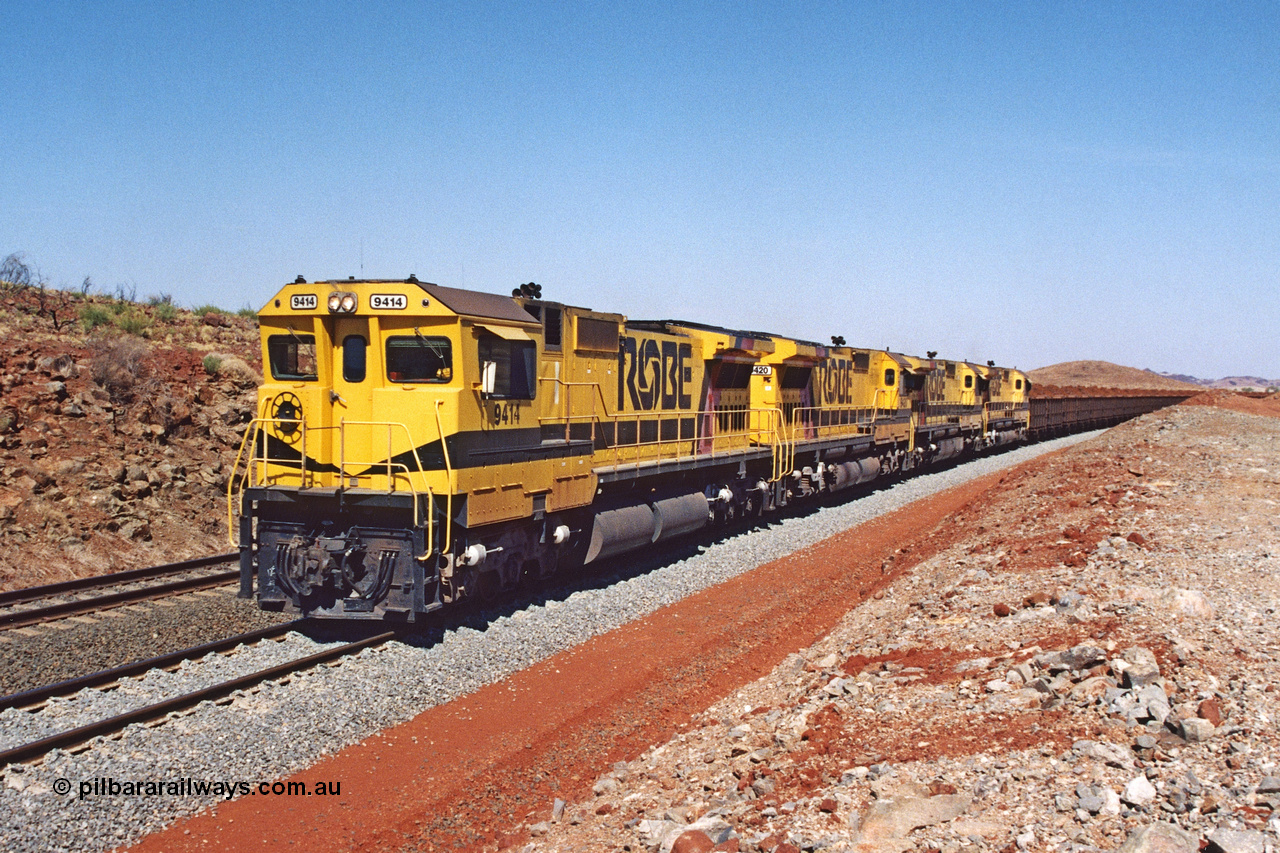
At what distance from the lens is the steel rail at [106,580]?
38.0ft

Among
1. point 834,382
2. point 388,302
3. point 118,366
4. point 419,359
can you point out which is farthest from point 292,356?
point 834,382

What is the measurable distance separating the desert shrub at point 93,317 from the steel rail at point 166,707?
1670cm

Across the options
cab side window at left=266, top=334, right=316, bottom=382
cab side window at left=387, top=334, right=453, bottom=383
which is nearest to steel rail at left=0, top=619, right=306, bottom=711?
cab side window at left=266, top=334, right=316, bottom=382

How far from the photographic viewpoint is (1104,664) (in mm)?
6488

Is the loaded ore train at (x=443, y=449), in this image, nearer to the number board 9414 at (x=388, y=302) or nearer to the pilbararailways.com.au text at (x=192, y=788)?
the number board 9414 at (x=388, y=302)

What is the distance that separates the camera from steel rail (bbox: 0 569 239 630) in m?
10.5

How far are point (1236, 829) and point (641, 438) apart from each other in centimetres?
1106

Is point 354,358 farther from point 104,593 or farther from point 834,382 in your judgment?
point 834,382

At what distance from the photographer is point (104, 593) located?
12.1 m

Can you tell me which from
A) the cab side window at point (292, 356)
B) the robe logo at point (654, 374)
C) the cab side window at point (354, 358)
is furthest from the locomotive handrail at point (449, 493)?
the robe logo at point (654, 374)

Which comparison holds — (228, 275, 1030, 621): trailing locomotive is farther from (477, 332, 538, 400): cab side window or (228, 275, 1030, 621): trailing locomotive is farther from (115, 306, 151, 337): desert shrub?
(115, 306, 151, 337): desert shrub

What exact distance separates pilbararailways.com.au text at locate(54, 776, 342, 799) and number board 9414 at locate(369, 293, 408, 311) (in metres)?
5.12

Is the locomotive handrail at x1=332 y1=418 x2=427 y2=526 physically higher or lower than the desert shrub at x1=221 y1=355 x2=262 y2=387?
lower

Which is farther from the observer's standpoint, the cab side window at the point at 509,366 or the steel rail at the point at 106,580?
the steel rail at the point at 106,580
